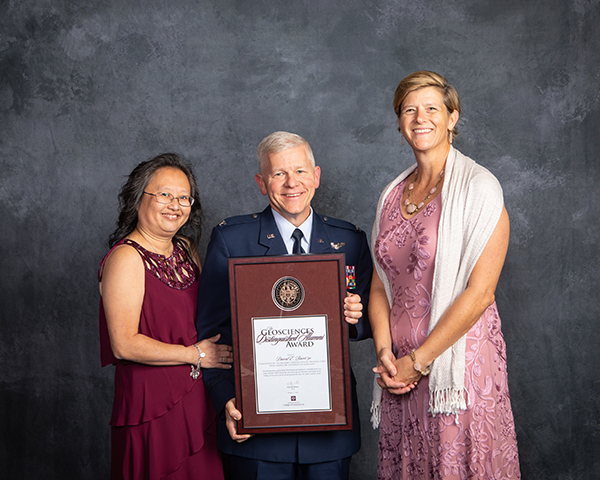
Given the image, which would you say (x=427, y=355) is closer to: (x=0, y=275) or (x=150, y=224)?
(x=150, y=224)

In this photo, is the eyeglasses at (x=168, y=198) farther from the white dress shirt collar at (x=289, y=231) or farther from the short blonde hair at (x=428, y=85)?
the short blonde hair at (x=428, y=85)

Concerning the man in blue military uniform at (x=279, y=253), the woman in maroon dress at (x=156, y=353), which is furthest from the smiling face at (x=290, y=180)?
the woman in maroon dress at (x=156, y=353)

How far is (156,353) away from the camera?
93.7 inches

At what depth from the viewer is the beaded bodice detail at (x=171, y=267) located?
8.09ft

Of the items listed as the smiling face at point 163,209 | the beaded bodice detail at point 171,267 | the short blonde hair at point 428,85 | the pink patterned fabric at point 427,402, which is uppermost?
the short blonde hair at point 428,85

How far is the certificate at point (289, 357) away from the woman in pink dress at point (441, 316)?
28 centimetres

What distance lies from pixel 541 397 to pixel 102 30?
13.0 feet

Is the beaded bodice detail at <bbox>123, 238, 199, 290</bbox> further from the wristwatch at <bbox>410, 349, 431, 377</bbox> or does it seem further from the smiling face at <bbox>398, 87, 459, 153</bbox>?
the smiling face at <bbox>398, 87, 459, 153</bbox>

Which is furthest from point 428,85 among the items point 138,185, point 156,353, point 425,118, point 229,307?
point 156,353

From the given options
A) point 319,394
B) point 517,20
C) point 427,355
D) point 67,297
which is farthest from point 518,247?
point 67,297

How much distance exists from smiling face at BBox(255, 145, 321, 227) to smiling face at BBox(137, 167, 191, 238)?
0.49m

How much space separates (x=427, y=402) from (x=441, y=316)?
0.36m

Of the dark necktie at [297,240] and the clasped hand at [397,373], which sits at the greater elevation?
the dark necktie at [297,240]

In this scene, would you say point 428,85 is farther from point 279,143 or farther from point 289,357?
point 289,357
